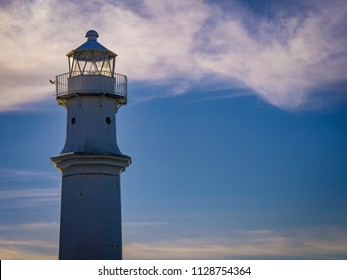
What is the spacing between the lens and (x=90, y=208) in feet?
125

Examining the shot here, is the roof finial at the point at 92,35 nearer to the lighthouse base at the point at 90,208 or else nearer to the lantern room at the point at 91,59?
the lantern room at the point at 91,59

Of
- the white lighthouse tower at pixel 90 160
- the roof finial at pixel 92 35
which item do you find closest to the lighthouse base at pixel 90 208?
the white lighthouse tower at pixel 90 160

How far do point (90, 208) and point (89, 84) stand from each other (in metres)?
6.23

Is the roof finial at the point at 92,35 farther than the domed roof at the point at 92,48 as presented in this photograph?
Yes

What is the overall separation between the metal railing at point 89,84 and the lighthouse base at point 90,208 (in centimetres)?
339

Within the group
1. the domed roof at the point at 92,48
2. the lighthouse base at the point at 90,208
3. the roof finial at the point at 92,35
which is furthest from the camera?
the roof finial at the point at 92,35

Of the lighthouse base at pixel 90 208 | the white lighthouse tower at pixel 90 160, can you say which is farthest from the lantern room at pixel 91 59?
the lighthouse base at pixel 90 208

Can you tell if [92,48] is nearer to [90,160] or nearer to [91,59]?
[91,59]

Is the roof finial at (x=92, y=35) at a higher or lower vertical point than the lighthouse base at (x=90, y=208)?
higher

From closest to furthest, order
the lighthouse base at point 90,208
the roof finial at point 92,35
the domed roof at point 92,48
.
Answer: the lighthouse base at point 90,208
the domed roof at point 92,48
the roof finial at point 92,35

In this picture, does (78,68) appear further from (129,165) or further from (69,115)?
(129,165)

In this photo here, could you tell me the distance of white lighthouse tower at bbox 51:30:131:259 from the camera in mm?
38188

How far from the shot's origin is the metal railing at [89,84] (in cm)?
3959
